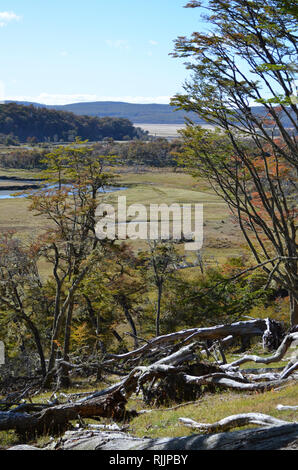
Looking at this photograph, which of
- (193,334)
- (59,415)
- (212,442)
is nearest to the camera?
(212,442)

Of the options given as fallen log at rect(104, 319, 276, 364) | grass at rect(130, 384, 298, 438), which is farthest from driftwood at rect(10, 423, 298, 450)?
fallen log at rect(104, 319, 276, 364)

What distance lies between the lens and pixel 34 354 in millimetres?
31781

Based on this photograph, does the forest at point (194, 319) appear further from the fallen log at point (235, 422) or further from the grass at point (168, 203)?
the grass at point (168, 203)

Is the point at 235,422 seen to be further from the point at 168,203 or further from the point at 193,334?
Result: the point at 168,203

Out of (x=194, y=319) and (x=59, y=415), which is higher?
Answer: (x=59, y=415)

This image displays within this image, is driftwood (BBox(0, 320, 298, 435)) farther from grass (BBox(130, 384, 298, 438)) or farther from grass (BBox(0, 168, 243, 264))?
grass (BBox(0, 168, 243, 264))

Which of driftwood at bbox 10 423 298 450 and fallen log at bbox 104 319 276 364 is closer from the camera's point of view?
driftwood at bbox 10 423 298 450

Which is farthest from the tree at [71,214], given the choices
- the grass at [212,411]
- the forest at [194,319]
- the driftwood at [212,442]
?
the driftwood at [212,442]

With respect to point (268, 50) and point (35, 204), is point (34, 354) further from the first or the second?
point (268, 50)

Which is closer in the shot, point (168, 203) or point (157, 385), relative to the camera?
point (157, 385)

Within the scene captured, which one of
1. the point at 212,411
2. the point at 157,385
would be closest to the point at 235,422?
the point at 212,411

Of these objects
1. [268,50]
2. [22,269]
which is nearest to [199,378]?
[268,50]

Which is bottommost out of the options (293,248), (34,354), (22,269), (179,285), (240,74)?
(34,354)

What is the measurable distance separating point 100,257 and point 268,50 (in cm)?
1643
